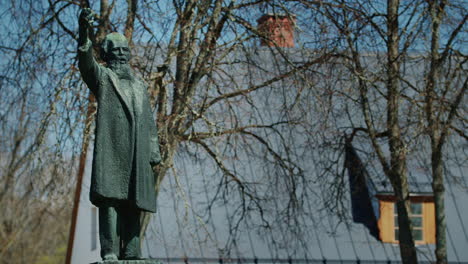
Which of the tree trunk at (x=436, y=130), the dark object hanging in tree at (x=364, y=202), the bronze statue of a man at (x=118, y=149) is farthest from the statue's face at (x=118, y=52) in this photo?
the dark object hanging in tree at (x=364, y=202)

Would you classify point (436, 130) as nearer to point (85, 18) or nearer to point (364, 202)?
point (364, 202)

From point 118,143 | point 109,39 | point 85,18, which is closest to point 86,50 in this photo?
point 85,18

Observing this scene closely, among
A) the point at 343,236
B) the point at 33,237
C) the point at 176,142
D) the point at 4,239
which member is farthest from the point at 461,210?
the point at 33,237

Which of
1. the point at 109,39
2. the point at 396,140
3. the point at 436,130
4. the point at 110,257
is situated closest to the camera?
the point at 110,257

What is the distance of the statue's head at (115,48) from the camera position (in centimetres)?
731

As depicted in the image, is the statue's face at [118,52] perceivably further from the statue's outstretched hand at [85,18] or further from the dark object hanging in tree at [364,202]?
the dark object hanging in tree at [364,202]

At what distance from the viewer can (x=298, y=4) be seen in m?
15.8

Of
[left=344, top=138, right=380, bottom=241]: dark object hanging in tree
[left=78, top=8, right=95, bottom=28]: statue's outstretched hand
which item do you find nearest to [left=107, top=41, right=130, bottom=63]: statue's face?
[left=78, top=8, right=95, bottom=28]: statue's outstretched hand

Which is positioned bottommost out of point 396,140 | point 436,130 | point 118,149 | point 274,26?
point 118,149

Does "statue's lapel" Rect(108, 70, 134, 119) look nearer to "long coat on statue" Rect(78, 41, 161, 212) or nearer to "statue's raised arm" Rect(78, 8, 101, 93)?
"long coat on statue" Rect(78, 41, 161, 212)

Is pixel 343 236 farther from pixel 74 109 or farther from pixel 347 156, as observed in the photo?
pixel 74 109

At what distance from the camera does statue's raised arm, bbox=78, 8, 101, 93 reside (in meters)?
6.95

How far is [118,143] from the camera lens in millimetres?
7082

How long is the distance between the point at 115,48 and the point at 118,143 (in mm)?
864
